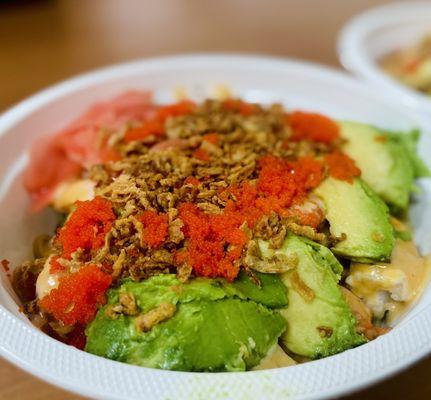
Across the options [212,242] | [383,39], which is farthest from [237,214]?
[383,39]

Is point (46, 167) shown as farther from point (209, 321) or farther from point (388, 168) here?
point (388, 168)

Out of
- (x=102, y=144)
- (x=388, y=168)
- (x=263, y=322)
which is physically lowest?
(x=263, y=322)

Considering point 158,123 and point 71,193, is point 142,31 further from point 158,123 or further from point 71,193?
point 71,193

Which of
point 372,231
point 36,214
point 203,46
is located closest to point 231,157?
point 372,231

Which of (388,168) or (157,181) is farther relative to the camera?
(388,168)

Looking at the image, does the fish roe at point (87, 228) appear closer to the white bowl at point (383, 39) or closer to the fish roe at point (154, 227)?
the fish roe at point (154, 227)

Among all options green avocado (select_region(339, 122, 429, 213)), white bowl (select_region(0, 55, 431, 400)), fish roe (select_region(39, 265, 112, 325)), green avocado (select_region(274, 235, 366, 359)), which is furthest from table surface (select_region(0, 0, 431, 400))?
green avocado (select_region(274, 235, 366, 359))
